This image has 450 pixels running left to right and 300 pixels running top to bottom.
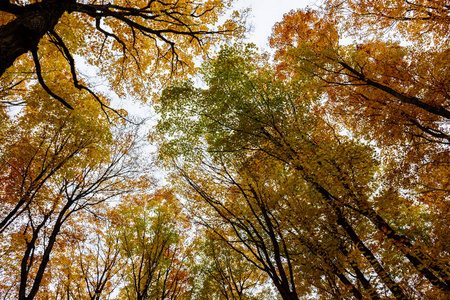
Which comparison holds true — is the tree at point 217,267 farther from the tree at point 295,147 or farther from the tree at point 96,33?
the tree at point 96,33

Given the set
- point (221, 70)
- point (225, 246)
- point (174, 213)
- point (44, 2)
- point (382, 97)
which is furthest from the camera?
point (225, 246)

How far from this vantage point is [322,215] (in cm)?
627

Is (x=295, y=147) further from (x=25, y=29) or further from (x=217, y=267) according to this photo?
(x=217, y=267)

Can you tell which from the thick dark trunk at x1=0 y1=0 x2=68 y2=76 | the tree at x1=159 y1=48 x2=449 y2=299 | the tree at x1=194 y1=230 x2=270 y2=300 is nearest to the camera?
the thick dark trunk at x1=0 y1=0 x2=68 y2=76

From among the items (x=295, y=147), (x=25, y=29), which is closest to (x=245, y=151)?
(x=295, y=147)

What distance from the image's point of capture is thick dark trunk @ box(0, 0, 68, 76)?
2.51 metres

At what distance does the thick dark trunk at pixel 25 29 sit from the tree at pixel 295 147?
14.7 feet

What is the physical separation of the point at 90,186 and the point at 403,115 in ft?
41.1

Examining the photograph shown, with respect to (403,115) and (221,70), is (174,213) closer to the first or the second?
(221,70)

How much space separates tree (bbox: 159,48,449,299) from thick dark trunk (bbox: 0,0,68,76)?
4492 millimetres

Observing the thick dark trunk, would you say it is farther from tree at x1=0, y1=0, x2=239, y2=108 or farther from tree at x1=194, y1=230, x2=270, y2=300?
tree at x1=194, y1=230, x2=270, y2=300

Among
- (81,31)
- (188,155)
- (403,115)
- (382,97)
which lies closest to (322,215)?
(188,155)

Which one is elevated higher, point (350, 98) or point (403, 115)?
point (350, 98)

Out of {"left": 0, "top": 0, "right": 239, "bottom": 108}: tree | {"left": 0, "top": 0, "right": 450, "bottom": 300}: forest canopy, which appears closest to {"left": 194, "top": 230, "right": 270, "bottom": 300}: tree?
{"left": 0, "top": 0, "right": 450, "bottom": 300}: forest canopy
